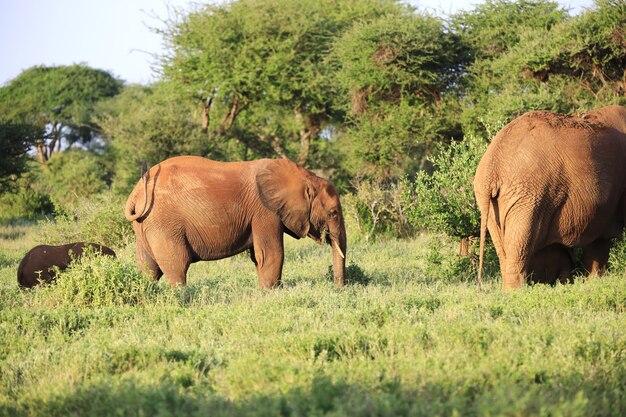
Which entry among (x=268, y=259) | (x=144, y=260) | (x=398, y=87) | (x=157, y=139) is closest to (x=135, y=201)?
(x=144, y=260)

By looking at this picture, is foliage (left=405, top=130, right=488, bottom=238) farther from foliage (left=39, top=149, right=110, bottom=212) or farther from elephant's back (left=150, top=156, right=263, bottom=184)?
foliage (left=39, top=149, right=110, bottom=212)

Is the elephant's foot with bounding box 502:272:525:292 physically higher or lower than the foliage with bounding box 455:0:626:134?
lower

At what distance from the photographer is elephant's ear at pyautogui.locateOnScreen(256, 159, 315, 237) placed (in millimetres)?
10570

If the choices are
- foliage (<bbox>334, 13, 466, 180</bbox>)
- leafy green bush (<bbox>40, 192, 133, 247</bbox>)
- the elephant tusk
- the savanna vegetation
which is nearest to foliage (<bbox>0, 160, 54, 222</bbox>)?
the savanna vegetation

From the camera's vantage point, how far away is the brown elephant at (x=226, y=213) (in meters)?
10.3

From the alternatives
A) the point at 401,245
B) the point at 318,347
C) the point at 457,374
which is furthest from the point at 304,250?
the point at 457,374

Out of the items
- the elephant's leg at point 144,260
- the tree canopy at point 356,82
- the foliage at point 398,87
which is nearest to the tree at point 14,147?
the tree canopy at point 356,82

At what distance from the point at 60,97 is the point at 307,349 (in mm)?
42173

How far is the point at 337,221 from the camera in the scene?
424 inches

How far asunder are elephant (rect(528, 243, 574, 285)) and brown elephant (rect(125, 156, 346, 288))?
2.13 m

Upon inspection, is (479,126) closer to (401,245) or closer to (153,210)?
(401,245)

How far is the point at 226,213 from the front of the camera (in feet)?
34.1

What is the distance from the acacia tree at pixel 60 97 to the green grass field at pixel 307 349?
3657 centimetres

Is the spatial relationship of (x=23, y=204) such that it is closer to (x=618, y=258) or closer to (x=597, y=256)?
(x=618, y=258)
